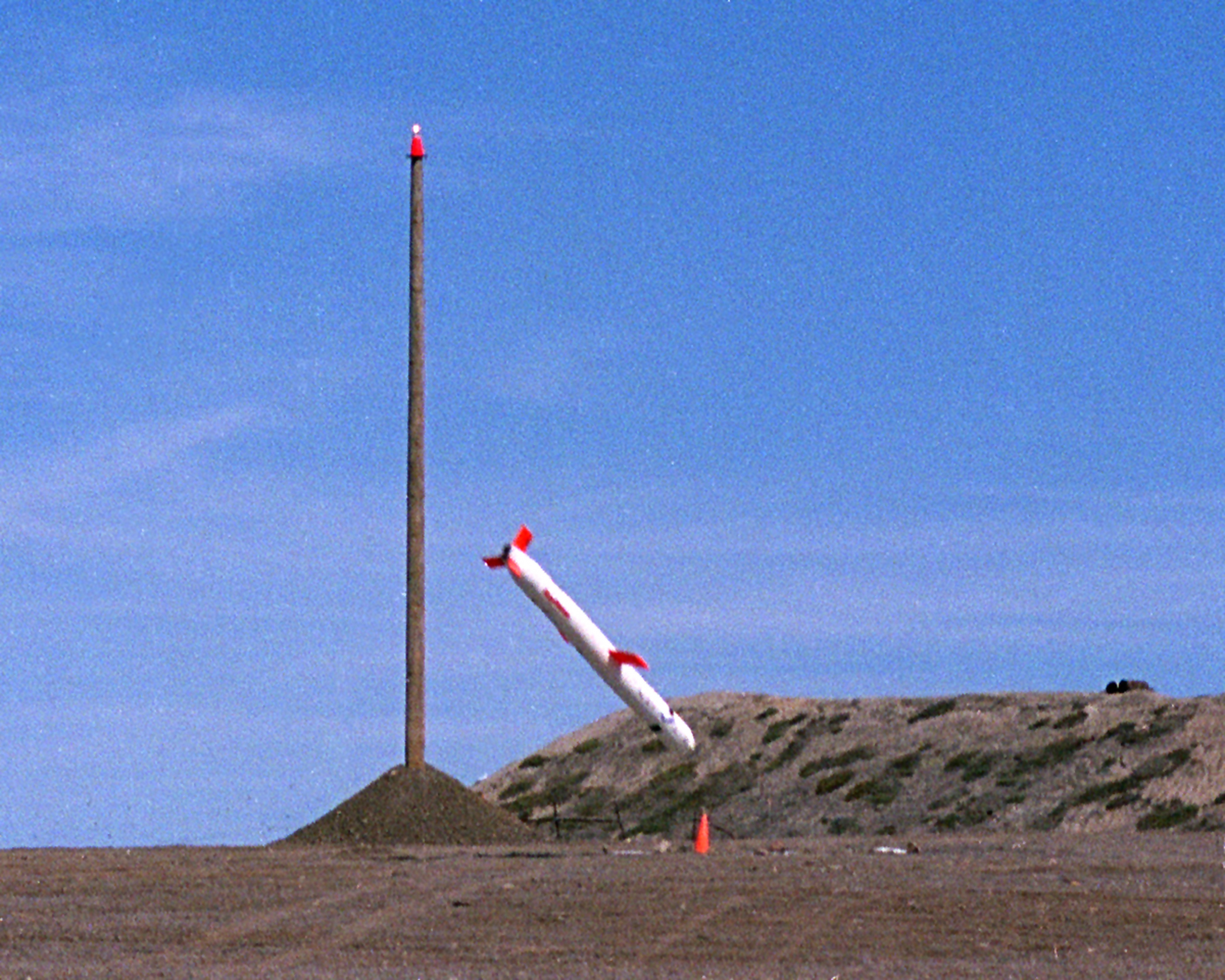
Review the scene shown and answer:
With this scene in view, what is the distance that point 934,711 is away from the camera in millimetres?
53188

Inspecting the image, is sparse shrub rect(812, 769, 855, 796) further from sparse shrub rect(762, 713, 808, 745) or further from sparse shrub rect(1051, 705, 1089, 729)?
sparse shrub rect(1051, 705, 1089, 729)

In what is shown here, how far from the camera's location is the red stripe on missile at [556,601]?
2881 cm

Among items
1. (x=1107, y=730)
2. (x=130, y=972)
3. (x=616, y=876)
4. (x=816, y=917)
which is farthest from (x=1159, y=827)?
(x=130, y=972)

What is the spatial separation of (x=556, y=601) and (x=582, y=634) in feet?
2.27

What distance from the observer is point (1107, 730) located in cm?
4709

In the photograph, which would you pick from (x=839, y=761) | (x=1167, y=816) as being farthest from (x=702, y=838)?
(x=839, y=761)

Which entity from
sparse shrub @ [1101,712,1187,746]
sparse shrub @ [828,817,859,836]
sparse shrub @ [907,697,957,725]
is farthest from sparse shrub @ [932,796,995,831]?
sparse shrub @ [907,697,957,725]

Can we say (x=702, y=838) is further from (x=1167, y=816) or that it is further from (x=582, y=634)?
(x=1167, y=816)

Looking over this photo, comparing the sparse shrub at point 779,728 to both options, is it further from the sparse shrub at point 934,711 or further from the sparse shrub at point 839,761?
the sparse shrub at point 934,711

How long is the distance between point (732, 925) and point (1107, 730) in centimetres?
2962

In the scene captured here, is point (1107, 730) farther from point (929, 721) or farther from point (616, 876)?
point (616, 876)

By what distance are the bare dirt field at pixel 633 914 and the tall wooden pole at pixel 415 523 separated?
16.3ft

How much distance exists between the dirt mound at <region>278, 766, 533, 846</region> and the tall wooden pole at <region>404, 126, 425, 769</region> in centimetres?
58

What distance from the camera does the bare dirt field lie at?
1698 centimetres
